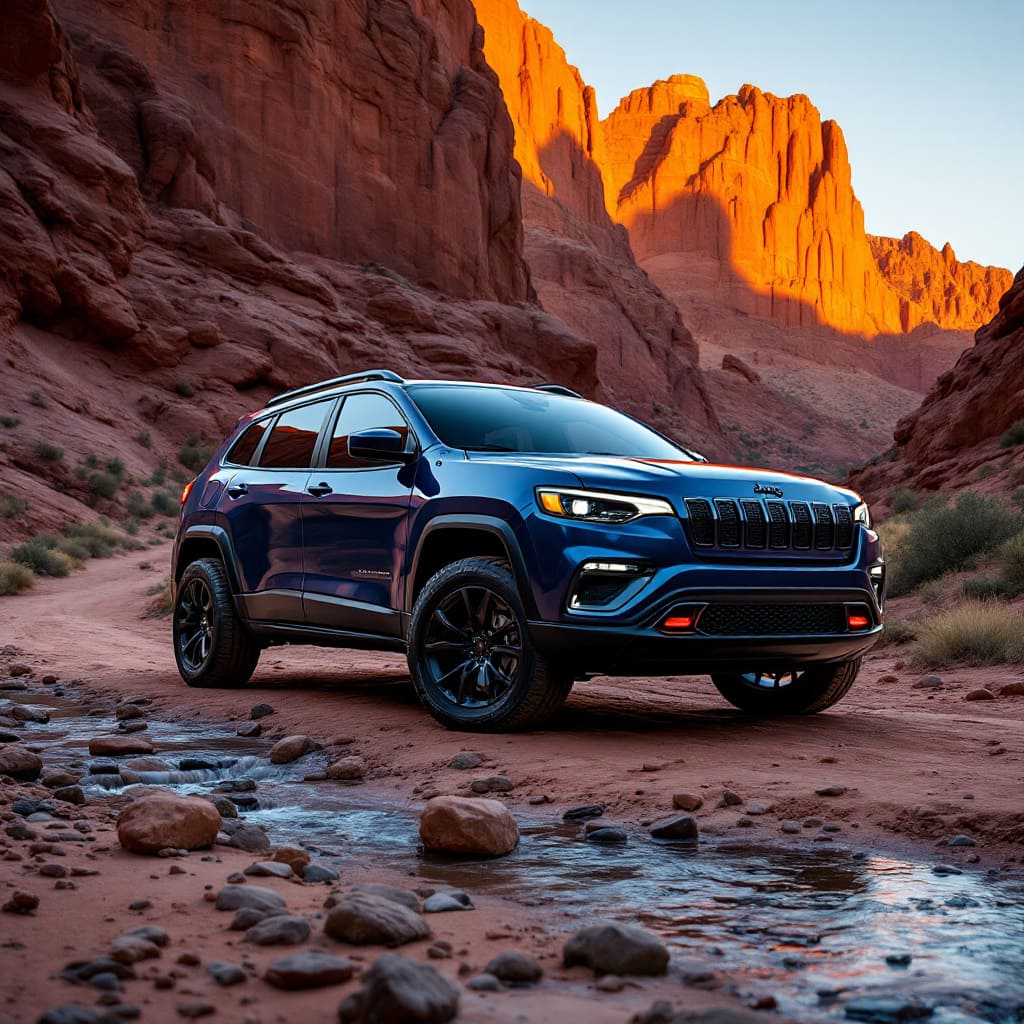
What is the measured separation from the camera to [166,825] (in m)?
4.23

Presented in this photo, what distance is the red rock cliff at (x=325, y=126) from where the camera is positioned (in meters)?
41.3

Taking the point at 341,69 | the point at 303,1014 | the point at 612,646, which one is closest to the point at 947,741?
the point at 612,646

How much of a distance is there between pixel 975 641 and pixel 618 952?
768cm

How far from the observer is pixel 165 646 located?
42.8 ft

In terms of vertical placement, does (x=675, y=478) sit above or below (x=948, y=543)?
below

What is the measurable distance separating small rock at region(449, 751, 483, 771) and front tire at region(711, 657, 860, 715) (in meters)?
2.01

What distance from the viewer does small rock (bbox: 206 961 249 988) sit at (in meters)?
2.86

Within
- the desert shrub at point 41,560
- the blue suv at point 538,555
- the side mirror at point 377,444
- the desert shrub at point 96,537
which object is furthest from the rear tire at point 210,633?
the desert shrub at point 96,537

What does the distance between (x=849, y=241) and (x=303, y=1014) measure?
145913 mm

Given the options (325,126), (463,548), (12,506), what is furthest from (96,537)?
(325,126)

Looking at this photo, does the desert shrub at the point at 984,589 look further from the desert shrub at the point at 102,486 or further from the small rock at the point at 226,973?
the desert shrub at the point at 102,486

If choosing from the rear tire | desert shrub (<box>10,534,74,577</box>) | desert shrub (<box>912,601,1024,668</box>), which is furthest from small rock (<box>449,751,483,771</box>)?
desert shrub (<box>10,534,74,577</box>)

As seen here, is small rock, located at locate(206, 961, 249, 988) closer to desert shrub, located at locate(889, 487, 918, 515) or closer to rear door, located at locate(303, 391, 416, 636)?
rear door, located at locate(303, 391, 416, 636)

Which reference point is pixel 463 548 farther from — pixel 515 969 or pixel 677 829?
pixel 515 969
